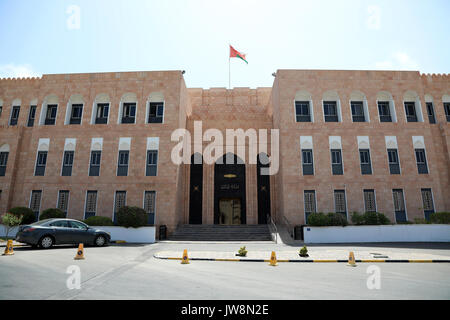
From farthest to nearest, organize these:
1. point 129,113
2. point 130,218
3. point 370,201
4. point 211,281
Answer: point 129,113 < point 370,201 < point 130,218 < point 211,281

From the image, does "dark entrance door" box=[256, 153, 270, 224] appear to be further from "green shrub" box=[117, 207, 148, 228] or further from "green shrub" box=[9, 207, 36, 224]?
"green shrub" box=[9, 207, 36, 224]

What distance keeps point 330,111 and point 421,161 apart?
8.02 metres

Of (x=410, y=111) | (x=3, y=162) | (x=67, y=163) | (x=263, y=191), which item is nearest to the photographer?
(x=67, y=163)

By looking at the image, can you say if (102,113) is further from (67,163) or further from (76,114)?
(67,163)

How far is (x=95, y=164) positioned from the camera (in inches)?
862

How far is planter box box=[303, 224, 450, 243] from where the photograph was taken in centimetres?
1700

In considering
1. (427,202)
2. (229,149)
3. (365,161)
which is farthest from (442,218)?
(229,149)

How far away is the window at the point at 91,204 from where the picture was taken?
21.0 meters

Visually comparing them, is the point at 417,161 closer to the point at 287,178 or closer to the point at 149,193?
the point at 287,178

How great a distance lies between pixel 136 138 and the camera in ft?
72.7

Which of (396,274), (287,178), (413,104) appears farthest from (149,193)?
(413,104)

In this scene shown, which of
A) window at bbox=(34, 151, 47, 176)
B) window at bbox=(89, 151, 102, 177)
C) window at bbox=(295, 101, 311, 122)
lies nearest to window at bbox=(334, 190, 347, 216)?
window at bbox=(295, 101, 311, 122)

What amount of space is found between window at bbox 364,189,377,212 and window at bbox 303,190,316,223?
388 centimetres
